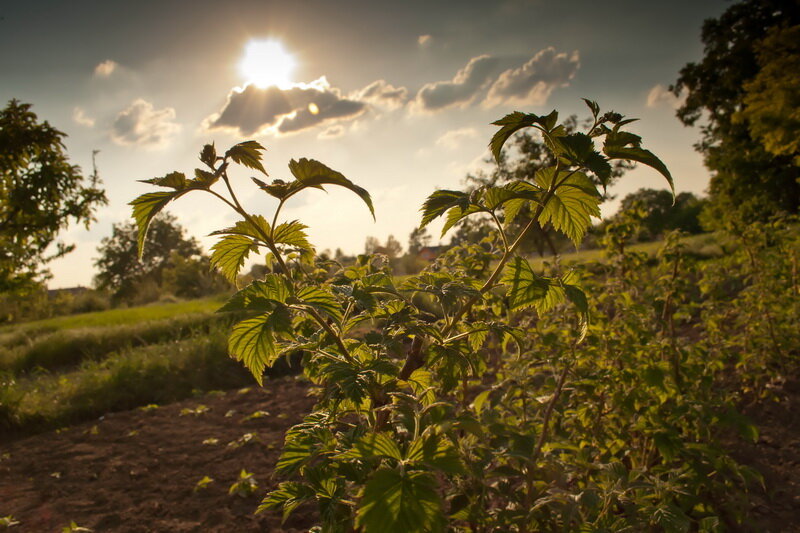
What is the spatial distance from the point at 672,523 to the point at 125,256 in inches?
2131

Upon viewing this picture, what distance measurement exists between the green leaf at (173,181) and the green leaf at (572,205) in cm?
80

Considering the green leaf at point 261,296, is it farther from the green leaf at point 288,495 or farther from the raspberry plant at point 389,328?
the green leaf at point 288,495

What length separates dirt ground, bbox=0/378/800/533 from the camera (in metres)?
2.84

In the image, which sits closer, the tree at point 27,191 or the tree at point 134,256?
the tree at point 27,191

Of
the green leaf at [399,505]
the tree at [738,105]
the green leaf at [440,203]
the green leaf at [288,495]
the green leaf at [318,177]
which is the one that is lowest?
the green leaf at [288,495]

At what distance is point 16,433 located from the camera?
5.14 m

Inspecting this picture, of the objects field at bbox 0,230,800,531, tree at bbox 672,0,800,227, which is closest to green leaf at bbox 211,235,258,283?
field at bbox 0,230,800,531

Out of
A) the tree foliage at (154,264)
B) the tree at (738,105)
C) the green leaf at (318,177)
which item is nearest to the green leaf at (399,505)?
the green leaf at (318,177)

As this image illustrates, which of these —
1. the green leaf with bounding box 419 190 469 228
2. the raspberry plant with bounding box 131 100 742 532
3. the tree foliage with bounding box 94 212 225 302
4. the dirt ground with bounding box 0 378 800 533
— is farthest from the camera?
the tree foliage with bounding box 94 212 225 302

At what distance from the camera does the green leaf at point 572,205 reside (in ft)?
3.46

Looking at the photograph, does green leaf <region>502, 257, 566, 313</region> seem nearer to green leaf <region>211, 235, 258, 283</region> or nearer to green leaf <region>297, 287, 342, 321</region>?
green leaf <region>297, 287, 342, 321</region>

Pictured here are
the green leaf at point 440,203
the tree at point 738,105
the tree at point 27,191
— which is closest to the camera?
the green leaf at point 440,203

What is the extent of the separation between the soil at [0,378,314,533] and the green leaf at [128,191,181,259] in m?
1.57

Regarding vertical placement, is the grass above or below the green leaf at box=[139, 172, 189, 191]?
below
